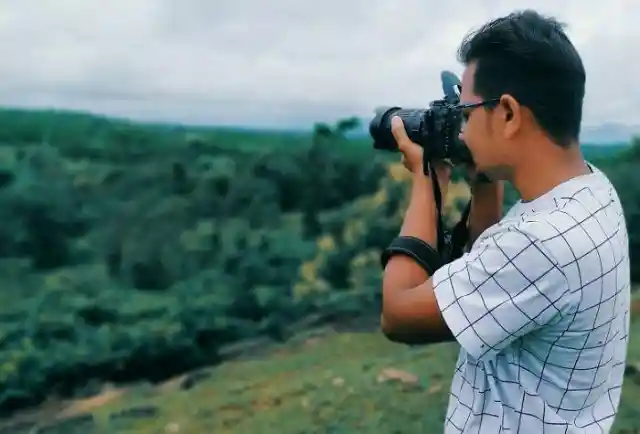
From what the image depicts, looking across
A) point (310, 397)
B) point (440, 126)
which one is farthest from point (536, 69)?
point (310, 397)

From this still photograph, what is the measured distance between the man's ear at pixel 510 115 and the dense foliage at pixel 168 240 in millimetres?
1952

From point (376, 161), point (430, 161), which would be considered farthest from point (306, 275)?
point (430, 161)

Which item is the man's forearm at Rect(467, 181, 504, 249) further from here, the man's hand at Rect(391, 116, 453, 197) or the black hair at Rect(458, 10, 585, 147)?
the black hair at Rect(458, 10, 585, 147)

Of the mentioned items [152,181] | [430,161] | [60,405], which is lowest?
[60,405]

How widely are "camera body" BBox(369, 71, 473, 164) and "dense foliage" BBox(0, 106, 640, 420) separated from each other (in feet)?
5.60

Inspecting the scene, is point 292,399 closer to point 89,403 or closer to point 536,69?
point 89,403

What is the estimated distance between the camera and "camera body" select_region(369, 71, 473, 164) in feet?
3.98

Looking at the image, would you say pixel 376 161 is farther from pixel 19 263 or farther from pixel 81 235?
pixel 19 263

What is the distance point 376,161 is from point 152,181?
1026mm

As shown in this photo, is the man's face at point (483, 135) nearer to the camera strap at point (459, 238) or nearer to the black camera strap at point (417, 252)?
the black camera strap at point (417, 252)

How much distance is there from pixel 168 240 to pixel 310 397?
91cm

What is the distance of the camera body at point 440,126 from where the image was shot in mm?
1214

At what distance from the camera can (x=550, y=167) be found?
3.55 feet

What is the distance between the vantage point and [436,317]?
1.07 meters
